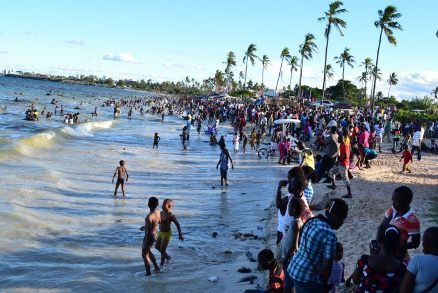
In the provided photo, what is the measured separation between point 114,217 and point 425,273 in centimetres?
975

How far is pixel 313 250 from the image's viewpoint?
4.14 m

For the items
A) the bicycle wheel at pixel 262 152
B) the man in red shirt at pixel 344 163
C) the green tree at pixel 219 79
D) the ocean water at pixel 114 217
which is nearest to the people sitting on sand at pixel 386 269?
the ocean water at pixel 114 217

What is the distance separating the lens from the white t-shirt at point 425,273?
3693mm

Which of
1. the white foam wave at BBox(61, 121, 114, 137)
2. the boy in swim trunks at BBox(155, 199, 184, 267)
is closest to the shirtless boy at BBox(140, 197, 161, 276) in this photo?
the boy in swim trunks at BBox(155, 199, 184, 267)

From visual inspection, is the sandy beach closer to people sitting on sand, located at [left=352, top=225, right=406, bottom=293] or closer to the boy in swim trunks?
the boy in swim trunks

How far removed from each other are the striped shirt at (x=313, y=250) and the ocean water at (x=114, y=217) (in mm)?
3447

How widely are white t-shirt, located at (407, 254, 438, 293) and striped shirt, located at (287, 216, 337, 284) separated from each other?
0.68 meters

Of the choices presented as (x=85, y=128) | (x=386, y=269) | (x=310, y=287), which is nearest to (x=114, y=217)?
(x=310, y=287)


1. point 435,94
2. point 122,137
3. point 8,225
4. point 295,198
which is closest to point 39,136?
point 122,137

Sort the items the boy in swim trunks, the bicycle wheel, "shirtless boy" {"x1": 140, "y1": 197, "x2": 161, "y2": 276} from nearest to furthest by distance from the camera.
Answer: "shirtless boy" {"x1": 140, "y1": 197, "x2": 161, "y2": 276} < the boy in swim trunks < the bicycle wheel

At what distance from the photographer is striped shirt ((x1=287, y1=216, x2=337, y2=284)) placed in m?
4.08

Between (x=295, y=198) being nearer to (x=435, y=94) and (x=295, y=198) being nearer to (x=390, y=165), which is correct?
(x=390, y=165)

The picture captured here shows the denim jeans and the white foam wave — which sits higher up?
the denim jeans

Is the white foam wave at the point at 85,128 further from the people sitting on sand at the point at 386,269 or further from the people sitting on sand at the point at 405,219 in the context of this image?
the people sitting on sand at the point at 386,269
